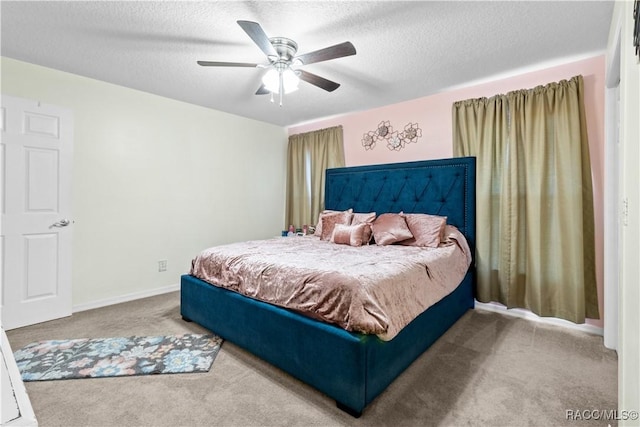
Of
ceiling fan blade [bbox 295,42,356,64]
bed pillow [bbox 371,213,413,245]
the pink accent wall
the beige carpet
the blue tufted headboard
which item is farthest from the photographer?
the blue tufted headboard

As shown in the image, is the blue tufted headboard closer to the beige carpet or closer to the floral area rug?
the beige carpet

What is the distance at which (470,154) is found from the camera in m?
3.20

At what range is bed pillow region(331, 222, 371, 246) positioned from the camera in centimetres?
309

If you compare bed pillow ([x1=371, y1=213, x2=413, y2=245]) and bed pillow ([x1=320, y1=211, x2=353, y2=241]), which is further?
bed pillow ([x1=320, y1=211, x2=353, y2=241])

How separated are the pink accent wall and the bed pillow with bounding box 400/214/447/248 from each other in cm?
88

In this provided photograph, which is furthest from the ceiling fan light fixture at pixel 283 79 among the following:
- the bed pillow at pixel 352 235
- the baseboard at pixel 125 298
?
the baseboard at pixel 125 298

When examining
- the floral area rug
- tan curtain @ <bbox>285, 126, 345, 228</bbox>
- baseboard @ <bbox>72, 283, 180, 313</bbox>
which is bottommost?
the floral area rug

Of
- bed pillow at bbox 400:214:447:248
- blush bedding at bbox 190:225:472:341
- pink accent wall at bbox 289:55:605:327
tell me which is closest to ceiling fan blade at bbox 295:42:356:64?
blush bedding at bbox 190:225:472:341

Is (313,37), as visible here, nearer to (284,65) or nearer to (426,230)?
(284,65)

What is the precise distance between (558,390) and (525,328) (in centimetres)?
97

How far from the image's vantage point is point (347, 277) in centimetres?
171

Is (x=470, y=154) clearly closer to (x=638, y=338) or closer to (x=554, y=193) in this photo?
(x=554, y=193)

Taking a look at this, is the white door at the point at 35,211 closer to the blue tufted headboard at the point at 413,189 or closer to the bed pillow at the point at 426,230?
the blue tufted headboard at the point at 413,189

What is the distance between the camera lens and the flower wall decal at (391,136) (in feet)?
12.2
